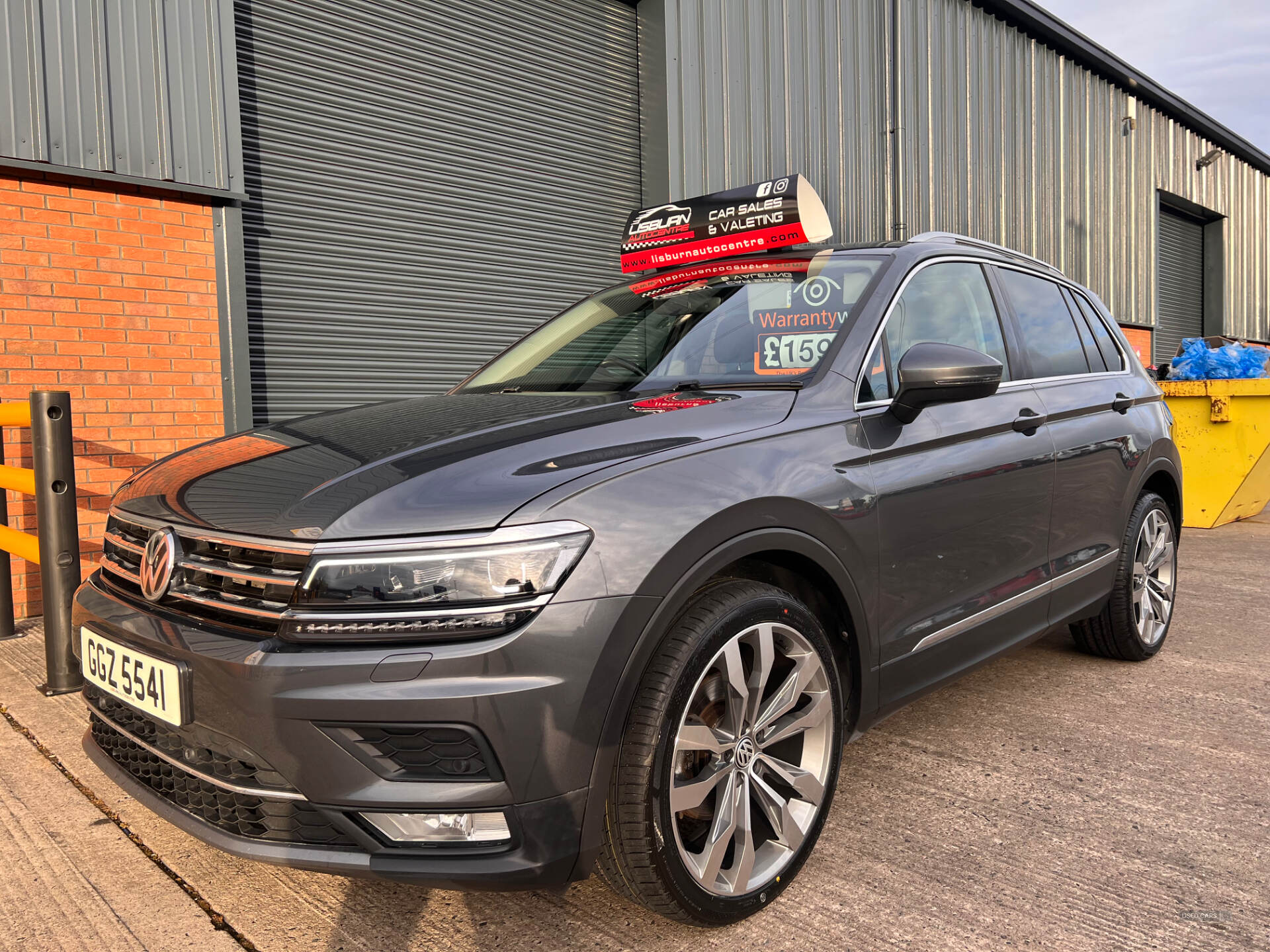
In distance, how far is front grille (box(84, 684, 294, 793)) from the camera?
1763mm

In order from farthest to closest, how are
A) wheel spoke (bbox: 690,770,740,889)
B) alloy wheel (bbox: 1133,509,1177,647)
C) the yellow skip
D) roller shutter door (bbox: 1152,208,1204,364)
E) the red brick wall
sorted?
1. roller shutter door (bbox: 1152,208,1204,364)
2. the red brick wall
3. alloy wheel (bbox: 1133,509,1177,647)
4. the yellow skip
5. wheel spoke (bbox: 690,770,740,889)

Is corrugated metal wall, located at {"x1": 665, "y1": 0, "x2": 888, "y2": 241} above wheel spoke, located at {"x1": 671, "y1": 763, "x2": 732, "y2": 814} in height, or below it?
above

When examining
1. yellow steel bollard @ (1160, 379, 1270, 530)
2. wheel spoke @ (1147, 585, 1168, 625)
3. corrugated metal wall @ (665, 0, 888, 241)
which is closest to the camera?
wheel spoke @ (1147, 585, 1168, 625)

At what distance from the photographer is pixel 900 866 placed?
2.34m

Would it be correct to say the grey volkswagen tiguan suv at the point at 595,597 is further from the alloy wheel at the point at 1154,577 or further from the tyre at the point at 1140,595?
the alloy wheel at the point at 1154,577

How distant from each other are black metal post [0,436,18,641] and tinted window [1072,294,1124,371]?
488 cm

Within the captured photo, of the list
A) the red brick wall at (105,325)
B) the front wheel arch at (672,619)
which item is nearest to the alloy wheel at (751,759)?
the front wheel arch at (672,619)

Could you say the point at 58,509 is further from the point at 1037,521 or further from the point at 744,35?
the point at 744,35

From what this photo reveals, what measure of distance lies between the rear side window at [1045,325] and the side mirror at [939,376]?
1.06 metres

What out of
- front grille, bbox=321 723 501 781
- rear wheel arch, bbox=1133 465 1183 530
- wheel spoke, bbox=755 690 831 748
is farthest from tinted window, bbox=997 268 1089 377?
front grille, bbox=321 723 501 781

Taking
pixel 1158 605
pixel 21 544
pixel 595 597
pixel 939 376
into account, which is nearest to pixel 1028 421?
pixel 939 376

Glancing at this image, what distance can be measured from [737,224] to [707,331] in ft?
2.39

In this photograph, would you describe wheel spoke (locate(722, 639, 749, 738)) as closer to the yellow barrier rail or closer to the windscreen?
the windscreen

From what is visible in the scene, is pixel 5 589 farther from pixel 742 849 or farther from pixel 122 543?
pixel 742 849
